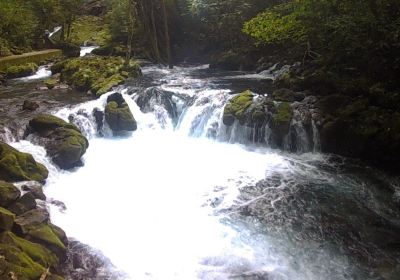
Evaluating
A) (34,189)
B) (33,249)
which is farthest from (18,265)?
(34,189)

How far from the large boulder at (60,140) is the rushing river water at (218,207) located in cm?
34

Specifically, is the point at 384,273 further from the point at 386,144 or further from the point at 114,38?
the point at 114,38

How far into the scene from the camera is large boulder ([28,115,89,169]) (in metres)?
12.5

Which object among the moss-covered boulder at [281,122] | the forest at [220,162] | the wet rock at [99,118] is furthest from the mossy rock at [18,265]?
A: the moss-covered boulder at [281,122]

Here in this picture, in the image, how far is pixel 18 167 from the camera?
34.4 ft

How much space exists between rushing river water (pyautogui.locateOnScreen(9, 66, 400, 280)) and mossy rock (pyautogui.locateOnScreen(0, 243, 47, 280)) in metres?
1.67

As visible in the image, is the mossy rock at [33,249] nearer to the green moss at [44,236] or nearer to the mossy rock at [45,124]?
the green moss at [44,236]

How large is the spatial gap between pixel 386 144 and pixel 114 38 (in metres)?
24.4

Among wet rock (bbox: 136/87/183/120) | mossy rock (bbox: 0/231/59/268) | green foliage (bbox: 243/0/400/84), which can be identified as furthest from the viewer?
wet rock (bbox: 136/87/183/120)

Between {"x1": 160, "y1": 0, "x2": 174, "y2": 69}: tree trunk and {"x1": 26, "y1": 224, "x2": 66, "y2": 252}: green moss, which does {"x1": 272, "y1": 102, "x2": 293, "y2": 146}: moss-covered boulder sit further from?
{"x1": 160, "y1": 0, "x2": 174, "y2": 69}: tree trunk

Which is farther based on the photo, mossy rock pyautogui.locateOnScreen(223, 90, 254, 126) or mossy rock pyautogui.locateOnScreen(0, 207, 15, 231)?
mossy rock pyautogui.locateOnScreen(223, 90, 254, 126)

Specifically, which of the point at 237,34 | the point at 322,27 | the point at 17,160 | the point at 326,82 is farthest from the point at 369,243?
the point at 237,34

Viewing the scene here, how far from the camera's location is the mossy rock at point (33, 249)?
23.3ft

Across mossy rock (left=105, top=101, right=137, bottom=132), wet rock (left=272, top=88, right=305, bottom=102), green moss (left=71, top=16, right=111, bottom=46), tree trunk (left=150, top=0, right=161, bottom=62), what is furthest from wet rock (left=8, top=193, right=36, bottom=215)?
green moss (left=71, top=16, right=111, bottom=46)
